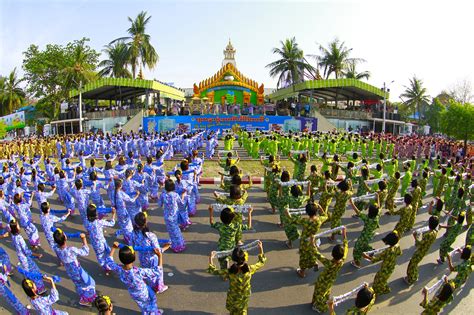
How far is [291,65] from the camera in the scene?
38531 millimetres

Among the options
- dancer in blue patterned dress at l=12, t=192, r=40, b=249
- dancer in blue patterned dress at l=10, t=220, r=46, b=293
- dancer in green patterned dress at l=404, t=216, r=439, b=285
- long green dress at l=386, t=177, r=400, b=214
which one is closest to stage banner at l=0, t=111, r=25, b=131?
dancer in blue patterned dress at l=12, t=192, r=40, b=249

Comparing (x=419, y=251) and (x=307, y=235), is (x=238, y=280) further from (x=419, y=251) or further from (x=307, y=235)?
(x=419, y=251)

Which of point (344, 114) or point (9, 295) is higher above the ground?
point (344, 114)

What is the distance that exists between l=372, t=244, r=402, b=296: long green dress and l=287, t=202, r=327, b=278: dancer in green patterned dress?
106 centimetres

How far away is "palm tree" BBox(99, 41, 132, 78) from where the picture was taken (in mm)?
36625

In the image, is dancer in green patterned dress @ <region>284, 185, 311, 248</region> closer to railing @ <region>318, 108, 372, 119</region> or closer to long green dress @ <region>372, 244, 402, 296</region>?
long green dress @ <region>372, 244, 402, 296</region>

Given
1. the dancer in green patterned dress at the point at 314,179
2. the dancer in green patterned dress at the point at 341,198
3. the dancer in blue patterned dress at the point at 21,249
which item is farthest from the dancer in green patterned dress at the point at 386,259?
the dancer in blue patterned dress at the point at 21,249

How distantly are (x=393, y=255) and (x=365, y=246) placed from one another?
1212 mm

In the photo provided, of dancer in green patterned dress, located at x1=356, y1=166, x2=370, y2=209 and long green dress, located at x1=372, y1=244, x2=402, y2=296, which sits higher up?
dancer in green patterned dress, located at x1=356, y1=166, x2=370, y2=209

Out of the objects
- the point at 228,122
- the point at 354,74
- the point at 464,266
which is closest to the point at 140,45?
the point at 228,122

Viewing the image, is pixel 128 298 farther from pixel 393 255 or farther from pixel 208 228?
pixel 393 255

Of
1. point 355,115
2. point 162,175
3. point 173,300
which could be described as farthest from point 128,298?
point 355,115

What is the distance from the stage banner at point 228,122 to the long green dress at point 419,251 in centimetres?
2486

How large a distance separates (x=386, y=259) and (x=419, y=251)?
1.00 m
